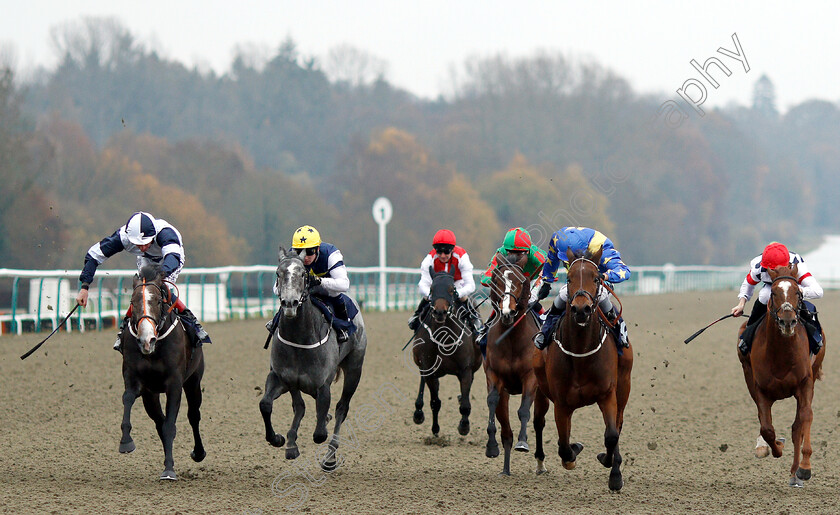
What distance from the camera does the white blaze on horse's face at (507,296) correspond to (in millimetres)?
7266

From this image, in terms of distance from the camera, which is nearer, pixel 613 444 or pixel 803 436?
pixel 613 444

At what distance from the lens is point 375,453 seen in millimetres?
8305

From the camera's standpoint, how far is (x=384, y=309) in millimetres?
21406

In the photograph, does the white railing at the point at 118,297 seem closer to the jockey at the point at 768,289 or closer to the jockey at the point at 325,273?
the jockey at the point at 325,273

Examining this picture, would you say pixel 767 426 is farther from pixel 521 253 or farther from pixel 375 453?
pixel 375 453

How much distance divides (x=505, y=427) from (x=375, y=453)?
1.26m

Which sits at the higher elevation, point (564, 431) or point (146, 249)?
point (146, 249)

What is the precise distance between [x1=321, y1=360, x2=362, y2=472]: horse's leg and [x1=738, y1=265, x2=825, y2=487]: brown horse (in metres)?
2.94

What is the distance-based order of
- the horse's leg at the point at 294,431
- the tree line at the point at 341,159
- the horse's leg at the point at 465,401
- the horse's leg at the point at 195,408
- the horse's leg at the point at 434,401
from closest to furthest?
the horse's leg at the point at 294,431 → the horse's leg at the point at 195,408 → the horse's leg at the point at 465,401 → the horse's leg at the point at 434,401 → the tree line at the point at 341,159

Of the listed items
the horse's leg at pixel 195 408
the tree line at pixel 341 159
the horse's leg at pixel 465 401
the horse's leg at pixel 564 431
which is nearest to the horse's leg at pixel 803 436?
the horse's leg at pixel 564 431

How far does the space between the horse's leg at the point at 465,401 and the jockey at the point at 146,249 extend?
2.33 m

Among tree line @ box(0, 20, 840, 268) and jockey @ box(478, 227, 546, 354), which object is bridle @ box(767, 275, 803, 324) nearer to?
jockey @ box(478, 227, 546, 354)

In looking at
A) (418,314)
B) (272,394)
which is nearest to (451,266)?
(418,314)

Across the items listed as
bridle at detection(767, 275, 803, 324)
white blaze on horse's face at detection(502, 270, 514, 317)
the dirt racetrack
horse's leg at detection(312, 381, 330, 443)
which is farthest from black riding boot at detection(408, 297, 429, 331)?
bridle at detection(767, 275, 803, 324)
